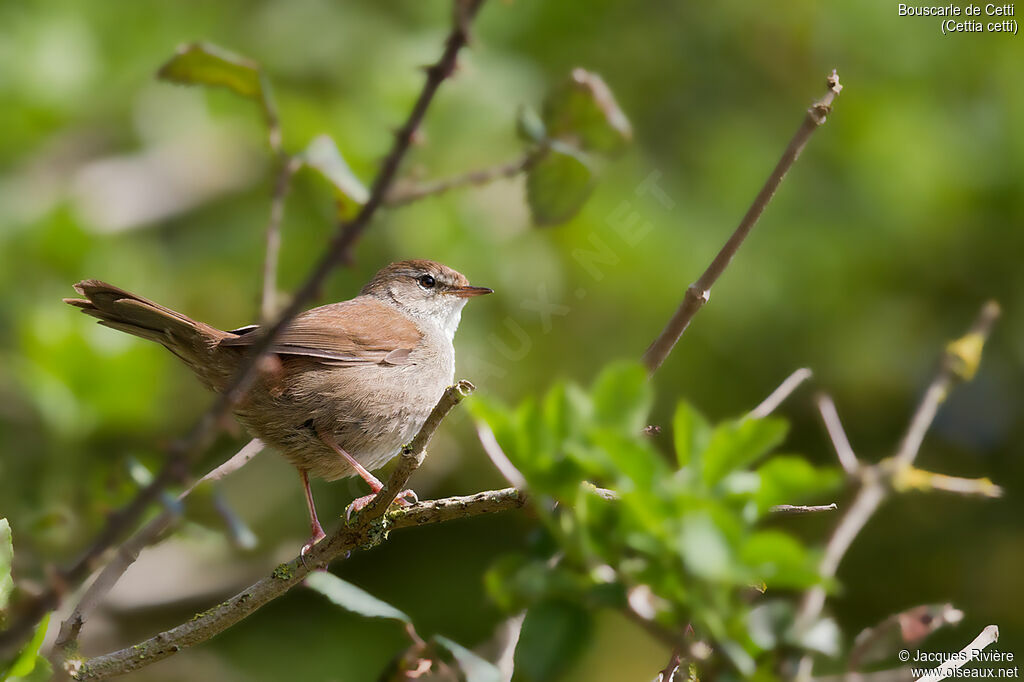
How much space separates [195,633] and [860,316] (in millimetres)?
5657

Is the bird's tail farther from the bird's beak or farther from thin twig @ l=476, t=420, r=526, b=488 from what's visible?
thin twig @ l=476, t=420, r=526, b=488

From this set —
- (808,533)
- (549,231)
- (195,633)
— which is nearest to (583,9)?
(549,231)

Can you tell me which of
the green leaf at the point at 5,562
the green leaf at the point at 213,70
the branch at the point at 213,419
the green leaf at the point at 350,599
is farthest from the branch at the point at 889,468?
the green leaf at the point at 213,70

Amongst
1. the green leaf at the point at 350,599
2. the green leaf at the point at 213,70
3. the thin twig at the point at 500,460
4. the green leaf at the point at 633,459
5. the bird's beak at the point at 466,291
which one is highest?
the green leaf at the point at 633,459

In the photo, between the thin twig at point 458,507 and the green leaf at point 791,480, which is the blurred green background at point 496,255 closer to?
the thin twig at point 458,507

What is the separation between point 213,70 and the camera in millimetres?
3420

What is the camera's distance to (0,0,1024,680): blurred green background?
19.4 ft

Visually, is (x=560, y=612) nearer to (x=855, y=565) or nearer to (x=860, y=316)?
(x=855, y=565)

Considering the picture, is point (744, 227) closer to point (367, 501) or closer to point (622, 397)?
point (622, 397)

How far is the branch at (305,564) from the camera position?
2.47 metres

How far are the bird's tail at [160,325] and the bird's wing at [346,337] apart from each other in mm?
129

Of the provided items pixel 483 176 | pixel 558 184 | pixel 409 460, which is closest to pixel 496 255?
pixel 558 184

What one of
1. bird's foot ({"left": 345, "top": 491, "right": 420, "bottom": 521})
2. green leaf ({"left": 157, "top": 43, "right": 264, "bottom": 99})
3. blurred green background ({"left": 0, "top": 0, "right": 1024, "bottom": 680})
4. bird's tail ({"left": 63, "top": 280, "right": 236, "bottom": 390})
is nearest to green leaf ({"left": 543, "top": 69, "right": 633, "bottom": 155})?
green leaf ({"left": 157, "top": 43, "right": 264, "bottom": 99})

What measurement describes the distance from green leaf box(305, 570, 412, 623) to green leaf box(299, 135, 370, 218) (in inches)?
52.9
